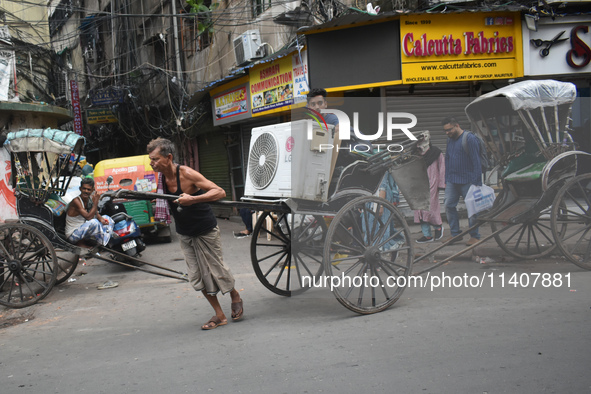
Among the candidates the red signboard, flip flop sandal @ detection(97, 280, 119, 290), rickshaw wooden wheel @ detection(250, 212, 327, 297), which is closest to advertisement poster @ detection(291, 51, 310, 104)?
flip flop sandal @ detection(97, 280, 119, 290)

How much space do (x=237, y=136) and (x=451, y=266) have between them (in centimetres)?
1042

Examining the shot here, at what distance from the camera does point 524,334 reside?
140 inches

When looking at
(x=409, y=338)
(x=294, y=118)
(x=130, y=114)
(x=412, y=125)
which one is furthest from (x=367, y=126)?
(x=130, y=114)

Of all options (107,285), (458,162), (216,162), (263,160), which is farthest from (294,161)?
(216,162)

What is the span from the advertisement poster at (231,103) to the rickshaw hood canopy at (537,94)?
866 centimetres

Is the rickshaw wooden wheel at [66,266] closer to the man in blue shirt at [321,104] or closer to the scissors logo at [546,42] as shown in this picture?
the man in blue shirt at [321,104]

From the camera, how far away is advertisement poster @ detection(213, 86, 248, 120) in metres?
12.3

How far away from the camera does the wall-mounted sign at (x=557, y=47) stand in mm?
8711

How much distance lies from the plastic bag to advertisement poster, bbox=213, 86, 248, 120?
880 cm

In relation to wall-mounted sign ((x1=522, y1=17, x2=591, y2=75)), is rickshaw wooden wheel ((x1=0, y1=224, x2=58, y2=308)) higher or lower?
lower

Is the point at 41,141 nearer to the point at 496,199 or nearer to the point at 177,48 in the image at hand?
the point at 496,199

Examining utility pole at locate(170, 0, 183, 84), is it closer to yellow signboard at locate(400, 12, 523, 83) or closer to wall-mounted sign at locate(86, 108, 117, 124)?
wall-mounted sign at locate(86, 108, 117, 124)

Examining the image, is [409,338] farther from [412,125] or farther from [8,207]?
[8,207]

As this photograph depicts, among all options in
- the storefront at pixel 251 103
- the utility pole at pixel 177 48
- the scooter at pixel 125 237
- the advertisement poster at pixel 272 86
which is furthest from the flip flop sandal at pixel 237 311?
the utility pole at pixel 177 48
